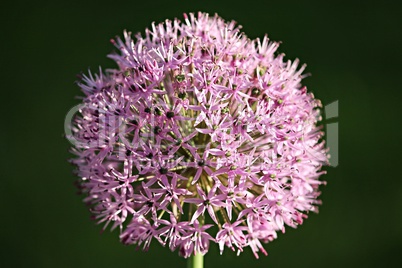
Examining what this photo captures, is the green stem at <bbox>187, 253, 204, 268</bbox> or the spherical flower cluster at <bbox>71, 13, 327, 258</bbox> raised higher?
the spherical flower cluster at <bbox>71, 13, 327, 258</bbox>

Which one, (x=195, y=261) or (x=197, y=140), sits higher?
(x=197, y=140)

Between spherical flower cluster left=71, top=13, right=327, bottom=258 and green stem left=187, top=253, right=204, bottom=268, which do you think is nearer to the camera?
spherical flower cluster left=71, top=13, right=327, bottom=258

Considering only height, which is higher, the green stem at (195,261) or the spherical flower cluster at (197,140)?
the spherical flower cluster at (197,140)

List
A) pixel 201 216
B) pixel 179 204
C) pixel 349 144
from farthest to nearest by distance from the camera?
1. pixel 349 144
2. pixel 201 216
3. pixel 179 204

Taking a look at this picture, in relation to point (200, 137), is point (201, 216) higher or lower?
lower

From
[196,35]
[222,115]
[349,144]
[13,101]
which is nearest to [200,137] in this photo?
[222,115]

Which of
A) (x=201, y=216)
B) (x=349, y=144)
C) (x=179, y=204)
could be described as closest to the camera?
(x=179, y=204)

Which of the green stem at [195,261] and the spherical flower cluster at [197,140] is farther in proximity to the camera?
the green stem at [195,261]

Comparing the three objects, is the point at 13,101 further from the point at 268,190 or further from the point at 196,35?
the point at 268,190
